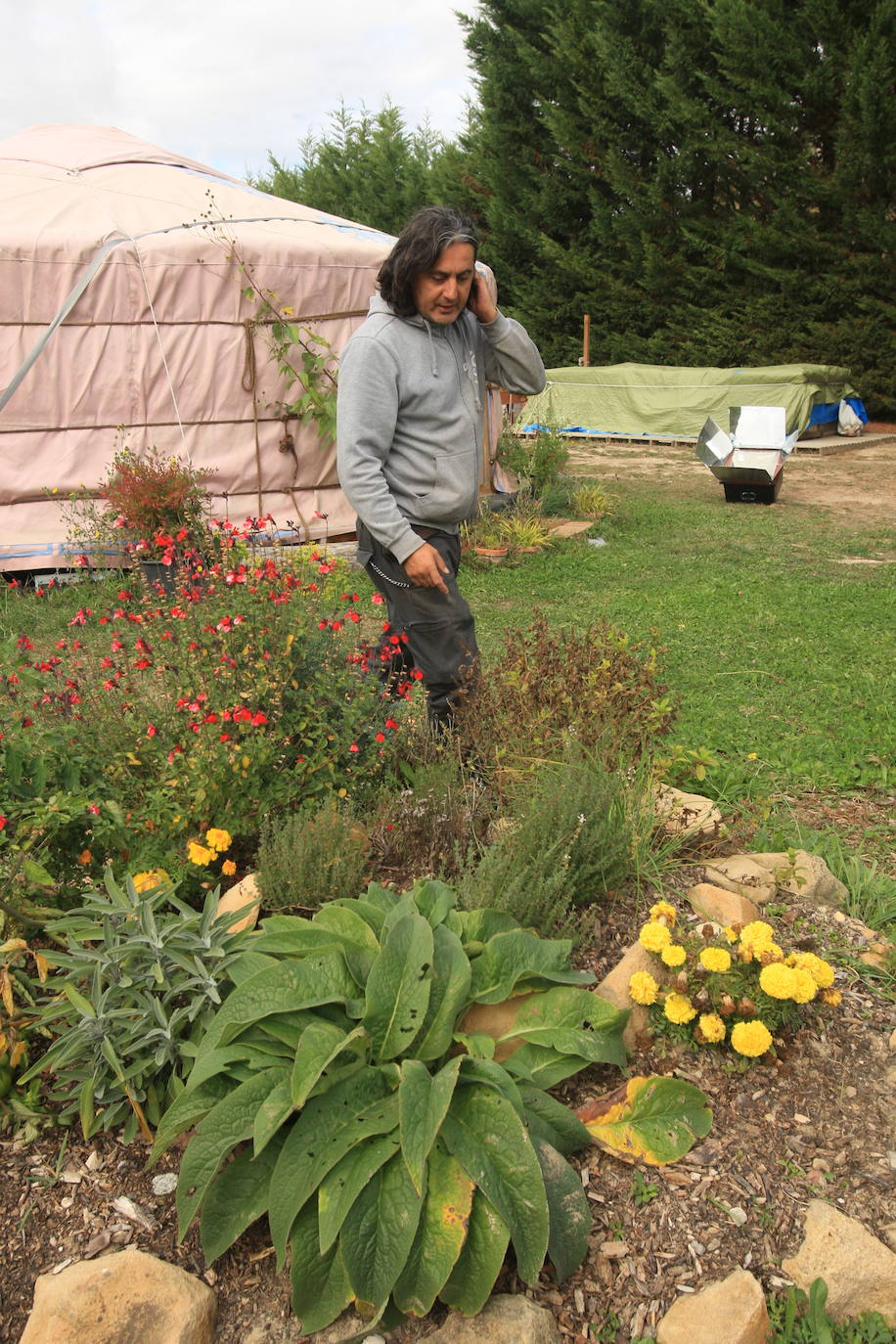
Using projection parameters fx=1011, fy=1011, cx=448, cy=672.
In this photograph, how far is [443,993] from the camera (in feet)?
6.69

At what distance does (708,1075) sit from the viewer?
7.13ft

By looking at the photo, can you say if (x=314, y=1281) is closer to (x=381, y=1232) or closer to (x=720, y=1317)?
(x=381, y=1232)

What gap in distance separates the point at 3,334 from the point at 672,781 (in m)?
6.74

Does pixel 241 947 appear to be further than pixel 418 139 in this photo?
No

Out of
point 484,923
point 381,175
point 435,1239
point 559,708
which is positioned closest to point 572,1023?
point 484,923

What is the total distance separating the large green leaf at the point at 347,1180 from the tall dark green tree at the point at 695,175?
56.5 ft

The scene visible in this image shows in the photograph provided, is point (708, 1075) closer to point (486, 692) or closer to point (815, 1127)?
point (815, 1127)

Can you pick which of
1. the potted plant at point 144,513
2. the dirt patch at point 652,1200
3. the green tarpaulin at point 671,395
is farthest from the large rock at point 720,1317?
the green tarpaulin at point 671,395

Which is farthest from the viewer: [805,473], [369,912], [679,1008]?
[805,473]

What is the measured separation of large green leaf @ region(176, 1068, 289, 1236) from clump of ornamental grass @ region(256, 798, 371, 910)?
632mm

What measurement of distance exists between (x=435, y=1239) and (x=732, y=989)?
0.82 meters

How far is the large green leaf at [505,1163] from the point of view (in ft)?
5.62

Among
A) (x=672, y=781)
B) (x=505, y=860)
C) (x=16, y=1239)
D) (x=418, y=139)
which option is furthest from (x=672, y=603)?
(x=418, y=139)

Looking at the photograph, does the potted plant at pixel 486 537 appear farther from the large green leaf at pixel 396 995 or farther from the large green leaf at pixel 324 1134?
→ the large green leaf at pixel 324 1134
